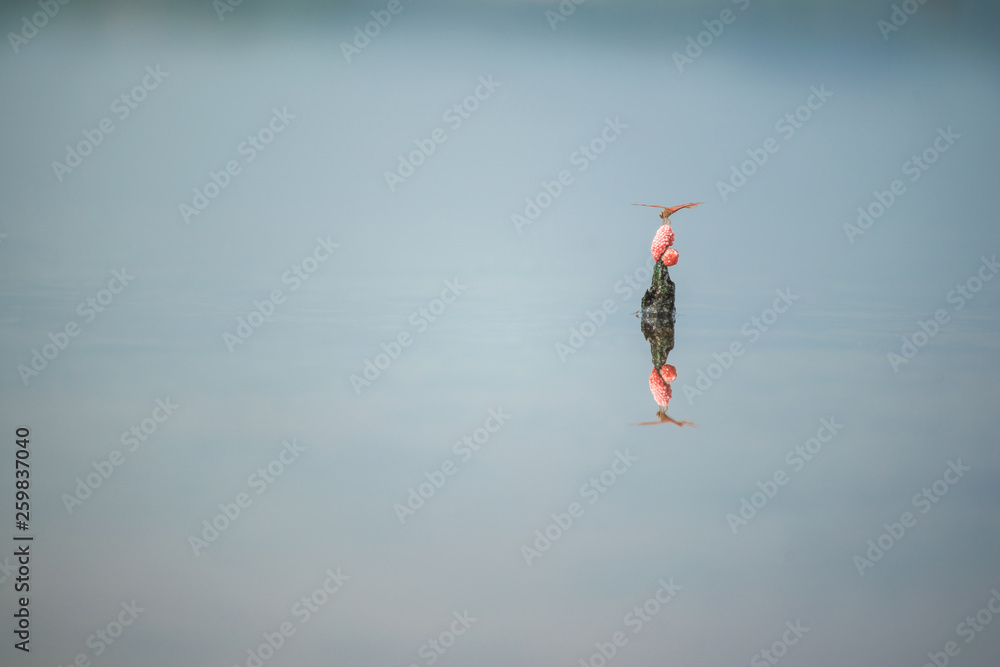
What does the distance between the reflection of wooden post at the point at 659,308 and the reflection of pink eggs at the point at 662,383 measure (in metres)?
0.79

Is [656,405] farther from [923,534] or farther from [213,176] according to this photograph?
[213,176]

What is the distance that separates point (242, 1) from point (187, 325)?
3010mm

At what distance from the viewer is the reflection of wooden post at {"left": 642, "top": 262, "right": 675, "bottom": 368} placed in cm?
569

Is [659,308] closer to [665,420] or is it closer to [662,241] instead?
[662,241]

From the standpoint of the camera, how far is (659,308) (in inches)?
235

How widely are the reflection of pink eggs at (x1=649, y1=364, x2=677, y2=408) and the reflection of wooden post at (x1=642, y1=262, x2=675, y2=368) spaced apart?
789 mm

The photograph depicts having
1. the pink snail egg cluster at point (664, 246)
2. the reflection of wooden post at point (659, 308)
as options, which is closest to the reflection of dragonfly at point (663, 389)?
the reflection of wooden post at point (659, 308)

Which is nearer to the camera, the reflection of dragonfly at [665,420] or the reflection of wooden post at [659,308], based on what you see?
the reflection of dragonfly at [665,420]

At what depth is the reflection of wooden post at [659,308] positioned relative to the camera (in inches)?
A: 224

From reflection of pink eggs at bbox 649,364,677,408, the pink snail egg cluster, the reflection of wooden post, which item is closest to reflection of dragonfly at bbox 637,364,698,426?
reflection of pink eggs at bbox 649,364,677,408

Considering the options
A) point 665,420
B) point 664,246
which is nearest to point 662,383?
point 665,420

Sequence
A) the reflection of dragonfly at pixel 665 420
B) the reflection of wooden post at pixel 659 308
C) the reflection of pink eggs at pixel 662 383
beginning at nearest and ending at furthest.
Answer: the reflection of dragonfly at pixel 665 420, the reflection of pink eggs at pixel 662 383, the reflection of wooden post at pixel 659 308

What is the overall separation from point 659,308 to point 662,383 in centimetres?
154

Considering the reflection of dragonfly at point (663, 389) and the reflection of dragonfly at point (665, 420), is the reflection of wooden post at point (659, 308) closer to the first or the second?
the reflection of dragonfly at point (663, 389)
